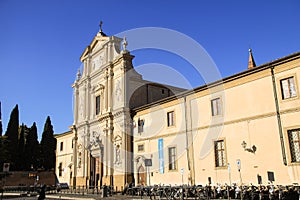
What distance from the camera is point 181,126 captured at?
83.9ft

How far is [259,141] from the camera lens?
19422mm

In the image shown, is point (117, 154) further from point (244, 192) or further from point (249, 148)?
point (244, 192)

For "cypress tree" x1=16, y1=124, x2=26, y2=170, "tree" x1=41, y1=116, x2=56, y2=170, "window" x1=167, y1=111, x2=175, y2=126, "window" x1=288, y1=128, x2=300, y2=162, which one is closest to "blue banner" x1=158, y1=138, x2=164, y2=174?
"window" x1=167, y1=111, x2=175, y2=126

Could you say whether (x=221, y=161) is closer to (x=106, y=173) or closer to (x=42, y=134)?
(x=106, y=173)

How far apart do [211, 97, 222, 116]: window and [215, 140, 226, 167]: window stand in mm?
2192

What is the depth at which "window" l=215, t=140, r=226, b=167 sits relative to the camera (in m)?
21.9

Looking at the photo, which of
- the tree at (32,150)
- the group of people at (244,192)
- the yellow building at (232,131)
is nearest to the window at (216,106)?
the yellow building at (232,131)

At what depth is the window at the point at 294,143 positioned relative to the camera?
17.6 metres

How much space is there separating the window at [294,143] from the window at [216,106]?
575 centimetres

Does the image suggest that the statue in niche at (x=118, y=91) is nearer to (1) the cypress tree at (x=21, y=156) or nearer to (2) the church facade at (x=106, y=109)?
(2) the church facade at (x=106, y=109)

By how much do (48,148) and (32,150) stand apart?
338cm

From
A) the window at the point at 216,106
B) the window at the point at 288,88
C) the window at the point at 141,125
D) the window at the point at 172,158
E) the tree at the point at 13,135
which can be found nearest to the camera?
the window at the point at 288,88

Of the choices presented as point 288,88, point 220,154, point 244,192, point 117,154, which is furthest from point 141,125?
point 288,88

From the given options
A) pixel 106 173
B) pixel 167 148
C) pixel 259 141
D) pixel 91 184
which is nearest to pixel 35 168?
pixel 91 184
